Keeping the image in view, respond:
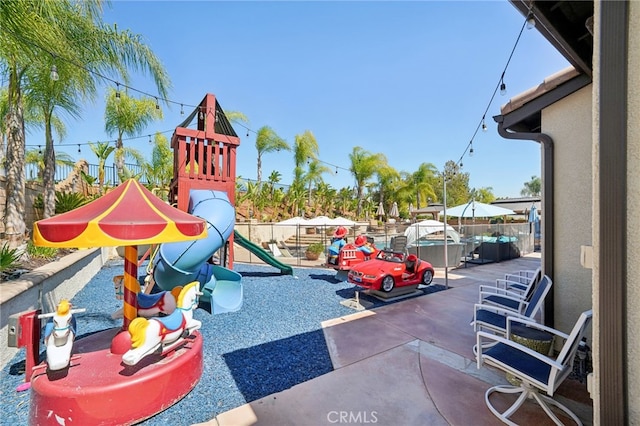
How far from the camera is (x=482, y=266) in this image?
11344 mm

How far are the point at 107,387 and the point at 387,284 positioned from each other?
5861 mm

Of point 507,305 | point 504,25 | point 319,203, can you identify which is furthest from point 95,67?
point 319,203

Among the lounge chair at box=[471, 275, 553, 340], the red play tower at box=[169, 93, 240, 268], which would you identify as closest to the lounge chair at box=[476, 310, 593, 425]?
the lounge chair at box=[471, 275, 553, 340]

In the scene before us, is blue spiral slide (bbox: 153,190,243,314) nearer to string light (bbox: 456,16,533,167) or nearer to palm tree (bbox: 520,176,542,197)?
string light (bbox: 456,16,533,167)

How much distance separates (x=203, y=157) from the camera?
297 inches

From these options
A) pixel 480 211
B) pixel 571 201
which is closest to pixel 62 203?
pixel 571 201

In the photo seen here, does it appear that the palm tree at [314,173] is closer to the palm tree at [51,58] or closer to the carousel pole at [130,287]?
the palm tree at [51,58]

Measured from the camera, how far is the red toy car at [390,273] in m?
6.98

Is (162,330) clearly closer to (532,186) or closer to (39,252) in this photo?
(39,252)

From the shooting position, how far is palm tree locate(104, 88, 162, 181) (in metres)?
15.0

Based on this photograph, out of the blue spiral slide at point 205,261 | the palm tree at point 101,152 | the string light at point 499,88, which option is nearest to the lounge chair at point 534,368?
the string light at point 499,88

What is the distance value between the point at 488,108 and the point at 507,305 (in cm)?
478

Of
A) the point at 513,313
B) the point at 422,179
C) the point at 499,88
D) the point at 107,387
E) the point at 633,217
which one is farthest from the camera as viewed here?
the point at 422,179

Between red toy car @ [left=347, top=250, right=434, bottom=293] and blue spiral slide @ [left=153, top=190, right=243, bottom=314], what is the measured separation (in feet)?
10.2
